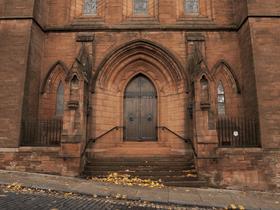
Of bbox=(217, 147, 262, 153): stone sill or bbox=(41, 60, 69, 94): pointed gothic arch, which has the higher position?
bbox=(41, 60, 69, 94): pointed gothic arch

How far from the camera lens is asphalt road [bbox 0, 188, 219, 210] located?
4320 millimetres

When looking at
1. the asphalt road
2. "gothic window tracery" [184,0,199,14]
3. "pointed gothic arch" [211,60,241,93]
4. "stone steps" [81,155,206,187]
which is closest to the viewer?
the asphalt road

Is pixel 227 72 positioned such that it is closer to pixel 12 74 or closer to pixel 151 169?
pixel 151 169

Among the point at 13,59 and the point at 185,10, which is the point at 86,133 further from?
the point at 185,10

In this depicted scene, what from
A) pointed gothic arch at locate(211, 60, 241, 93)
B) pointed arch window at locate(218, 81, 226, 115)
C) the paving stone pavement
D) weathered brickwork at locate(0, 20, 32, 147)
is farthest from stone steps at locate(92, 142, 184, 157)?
pointed gothic arch at locate(211, 60, 241, 93)

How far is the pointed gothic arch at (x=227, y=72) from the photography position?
9.22 meters

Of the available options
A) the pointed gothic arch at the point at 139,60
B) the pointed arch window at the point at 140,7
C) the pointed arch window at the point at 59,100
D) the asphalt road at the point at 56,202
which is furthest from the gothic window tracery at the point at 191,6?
the asphalt road at the point at 56,202

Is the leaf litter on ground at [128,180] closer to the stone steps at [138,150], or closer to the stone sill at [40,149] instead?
the stone steps at [138,150]

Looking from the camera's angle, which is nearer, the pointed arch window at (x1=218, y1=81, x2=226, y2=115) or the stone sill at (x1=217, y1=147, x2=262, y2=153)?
the stone sill at (x1=217, y1=147, x2=262, y2=153)

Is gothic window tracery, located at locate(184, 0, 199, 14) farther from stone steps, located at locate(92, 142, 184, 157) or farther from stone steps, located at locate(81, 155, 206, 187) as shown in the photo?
stone steps, located at locate(81, 155, 206, 187)

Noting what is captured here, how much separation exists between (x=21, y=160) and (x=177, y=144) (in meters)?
6.62

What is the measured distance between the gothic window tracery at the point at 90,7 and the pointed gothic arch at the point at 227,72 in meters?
7.16

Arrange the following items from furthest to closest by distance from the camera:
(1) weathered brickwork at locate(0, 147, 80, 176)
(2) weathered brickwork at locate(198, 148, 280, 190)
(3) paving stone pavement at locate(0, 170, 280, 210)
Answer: (1) weathered brickwork at locate(0, 147, 80, 176) → (2) weathered brickwork at locate(198, 148, 280, 190) → (3) paving stone pavement at locate(0, 170, 280, 210)

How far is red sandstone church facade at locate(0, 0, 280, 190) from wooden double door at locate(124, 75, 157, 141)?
53 millimetres
